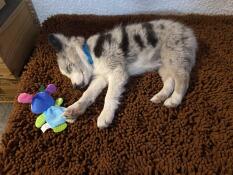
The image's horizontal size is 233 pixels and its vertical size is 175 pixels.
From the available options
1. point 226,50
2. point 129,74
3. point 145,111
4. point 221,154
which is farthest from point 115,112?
point 226,50

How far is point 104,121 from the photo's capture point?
1.46 metres

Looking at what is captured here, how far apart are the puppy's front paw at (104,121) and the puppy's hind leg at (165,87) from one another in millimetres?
276

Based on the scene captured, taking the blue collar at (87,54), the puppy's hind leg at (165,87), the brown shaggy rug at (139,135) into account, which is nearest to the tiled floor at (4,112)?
the brown shaggy rug at (139,135)

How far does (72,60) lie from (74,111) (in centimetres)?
36

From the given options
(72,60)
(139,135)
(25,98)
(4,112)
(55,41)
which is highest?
(55,41)

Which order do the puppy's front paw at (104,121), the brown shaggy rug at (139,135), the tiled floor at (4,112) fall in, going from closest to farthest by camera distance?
the brown shaggy rug at (139,135) < the puppy's front paw at (104,121) < the tiled floor at (4,112)

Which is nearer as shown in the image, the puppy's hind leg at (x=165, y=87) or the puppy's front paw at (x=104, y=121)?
the puppy's front paw at (x=104, y=121)

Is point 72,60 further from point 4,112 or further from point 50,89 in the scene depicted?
point 4,112

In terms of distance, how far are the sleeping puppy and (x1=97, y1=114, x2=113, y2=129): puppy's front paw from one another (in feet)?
0.45

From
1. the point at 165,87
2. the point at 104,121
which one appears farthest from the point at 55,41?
the point at 165,87

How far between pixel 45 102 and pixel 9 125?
0.23 metres

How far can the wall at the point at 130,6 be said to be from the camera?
2137mm

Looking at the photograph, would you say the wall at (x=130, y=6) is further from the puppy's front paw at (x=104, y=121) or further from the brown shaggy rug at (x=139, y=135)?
the puppy's front paw at (x=104, y=121)

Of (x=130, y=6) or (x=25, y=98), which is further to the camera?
(x=130, y=6)
